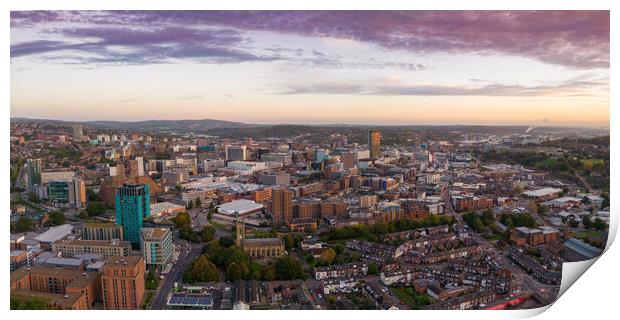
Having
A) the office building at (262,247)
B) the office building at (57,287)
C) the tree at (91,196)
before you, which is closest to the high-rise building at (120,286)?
the office building at (57,287)

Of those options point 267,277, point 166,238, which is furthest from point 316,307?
point 166,238

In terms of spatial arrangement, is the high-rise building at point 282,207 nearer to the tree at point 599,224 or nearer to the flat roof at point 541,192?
the flat roof at point 541,192

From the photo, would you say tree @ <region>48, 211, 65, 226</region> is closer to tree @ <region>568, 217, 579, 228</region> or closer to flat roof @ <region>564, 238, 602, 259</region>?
flat roof @ <region>564, 238, 602, 259</region>

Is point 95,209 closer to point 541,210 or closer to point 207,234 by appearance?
point 207,234

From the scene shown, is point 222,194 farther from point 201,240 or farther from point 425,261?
point 425,261

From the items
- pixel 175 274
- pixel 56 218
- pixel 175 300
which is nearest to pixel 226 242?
pixel 175 274

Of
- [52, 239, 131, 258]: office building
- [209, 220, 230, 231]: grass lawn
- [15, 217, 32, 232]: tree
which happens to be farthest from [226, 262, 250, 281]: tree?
[15, 217, 32, 232]: tree
